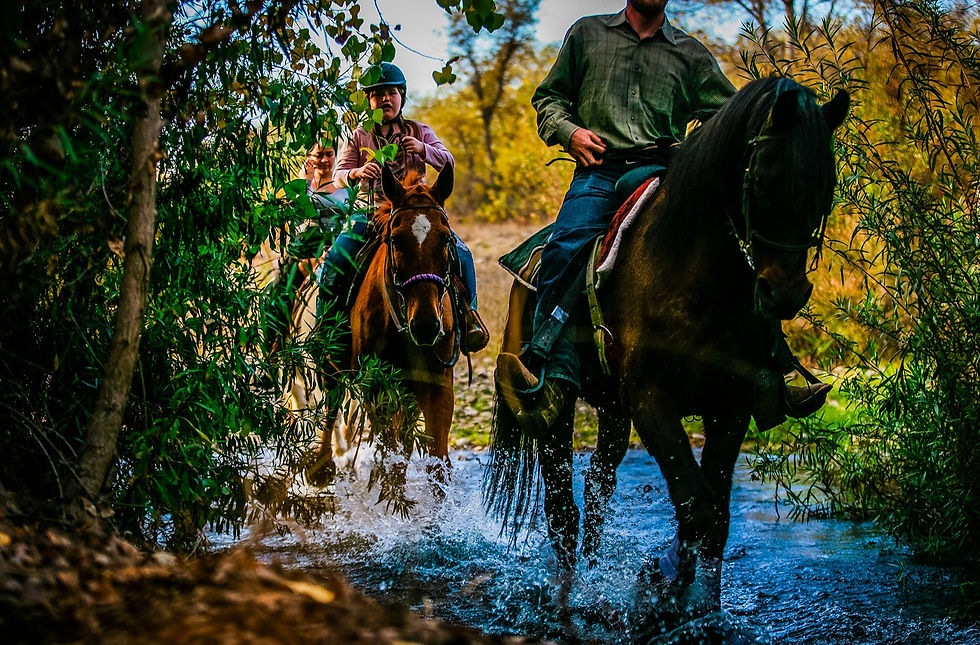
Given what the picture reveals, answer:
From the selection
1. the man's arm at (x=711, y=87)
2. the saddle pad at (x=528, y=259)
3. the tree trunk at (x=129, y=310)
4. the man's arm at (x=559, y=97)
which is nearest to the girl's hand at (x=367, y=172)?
the saddle pad at (x=528, y=259)

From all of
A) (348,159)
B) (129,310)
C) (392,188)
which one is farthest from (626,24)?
(129,310)

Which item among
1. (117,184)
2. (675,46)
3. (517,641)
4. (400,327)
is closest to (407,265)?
Result: (400,327)

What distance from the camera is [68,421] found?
3.70 meters

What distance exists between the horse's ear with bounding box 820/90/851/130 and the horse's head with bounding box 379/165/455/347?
121 inches

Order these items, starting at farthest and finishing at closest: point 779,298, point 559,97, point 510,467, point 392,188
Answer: point 392,188 → point 510,467 → point 559,97 → point 779,298

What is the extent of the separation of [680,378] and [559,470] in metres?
1.47

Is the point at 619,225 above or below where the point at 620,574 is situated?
above

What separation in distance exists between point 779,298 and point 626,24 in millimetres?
2520

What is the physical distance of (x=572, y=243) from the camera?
16.6 ft

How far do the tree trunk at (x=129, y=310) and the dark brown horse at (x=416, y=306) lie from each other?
3066mm

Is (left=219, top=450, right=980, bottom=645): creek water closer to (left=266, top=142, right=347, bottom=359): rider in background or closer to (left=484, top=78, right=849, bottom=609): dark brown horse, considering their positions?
(left=484, top=78, right=849, bottom=609): dark brown horse

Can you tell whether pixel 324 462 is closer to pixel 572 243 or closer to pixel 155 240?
pixel 572 243

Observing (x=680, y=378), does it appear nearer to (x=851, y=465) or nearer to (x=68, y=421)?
(x=851, y=465)

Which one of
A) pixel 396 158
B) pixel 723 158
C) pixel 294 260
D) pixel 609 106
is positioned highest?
pixel 396 158
